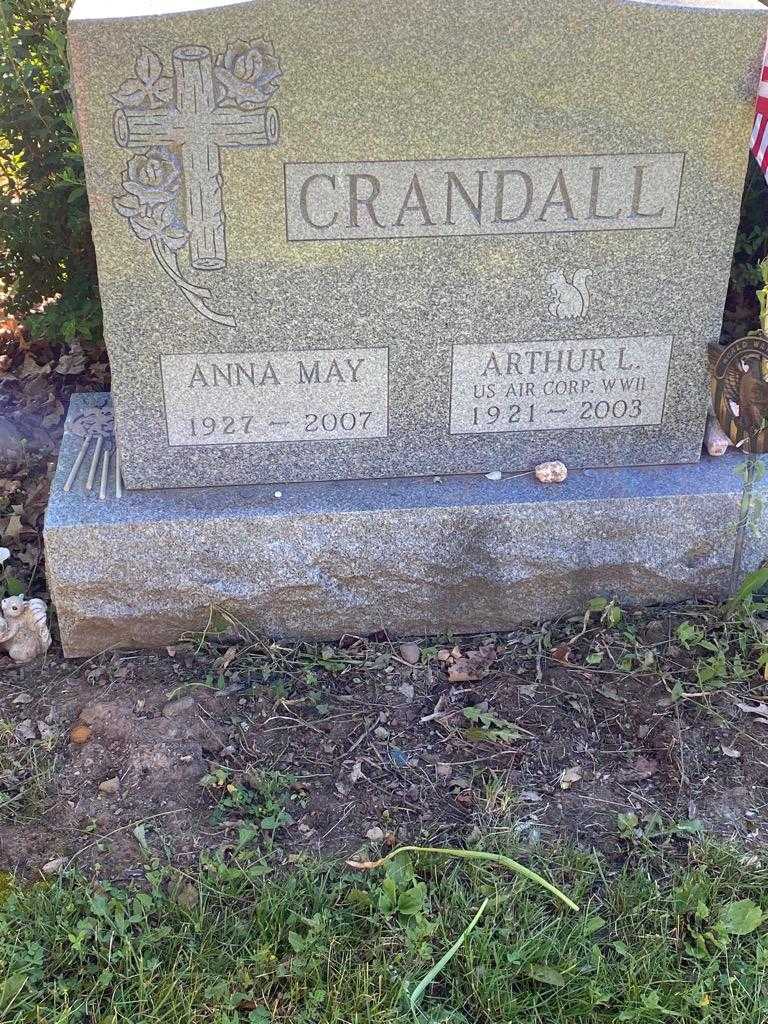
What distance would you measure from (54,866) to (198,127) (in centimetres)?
176

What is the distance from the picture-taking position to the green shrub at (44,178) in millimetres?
3477

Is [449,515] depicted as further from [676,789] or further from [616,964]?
[616,964]

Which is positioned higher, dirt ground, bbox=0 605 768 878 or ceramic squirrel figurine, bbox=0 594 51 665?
ceramic squirrel figurine, bbox=0 594 51 665

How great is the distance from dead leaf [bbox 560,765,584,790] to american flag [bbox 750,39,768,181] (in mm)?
1673

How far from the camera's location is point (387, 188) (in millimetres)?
2648

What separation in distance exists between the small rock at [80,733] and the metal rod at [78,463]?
0.68 metres

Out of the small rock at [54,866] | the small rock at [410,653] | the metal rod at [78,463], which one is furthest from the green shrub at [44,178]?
the small rock at [54,866]

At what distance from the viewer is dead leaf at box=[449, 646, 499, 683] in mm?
2797

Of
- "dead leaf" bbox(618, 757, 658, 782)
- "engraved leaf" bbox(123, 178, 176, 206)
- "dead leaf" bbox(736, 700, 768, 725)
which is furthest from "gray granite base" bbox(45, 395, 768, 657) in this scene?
"engraved leaf" bbox(123, 178, 176, 206)

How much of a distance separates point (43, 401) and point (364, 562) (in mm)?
1780

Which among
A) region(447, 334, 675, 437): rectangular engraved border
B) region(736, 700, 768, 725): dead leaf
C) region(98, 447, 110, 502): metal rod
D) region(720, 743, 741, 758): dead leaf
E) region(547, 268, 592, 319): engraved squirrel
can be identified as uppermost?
region(547, 268, 592, 319): engraved squirrel

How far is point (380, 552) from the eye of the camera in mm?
2855

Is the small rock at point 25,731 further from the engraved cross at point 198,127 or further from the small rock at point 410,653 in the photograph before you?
the engraved cross at point 198,127

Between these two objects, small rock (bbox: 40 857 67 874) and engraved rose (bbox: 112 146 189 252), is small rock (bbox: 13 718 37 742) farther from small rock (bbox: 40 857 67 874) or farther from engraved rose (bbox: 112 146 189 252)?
engraved rose (bbox: 112 146 189 252)
